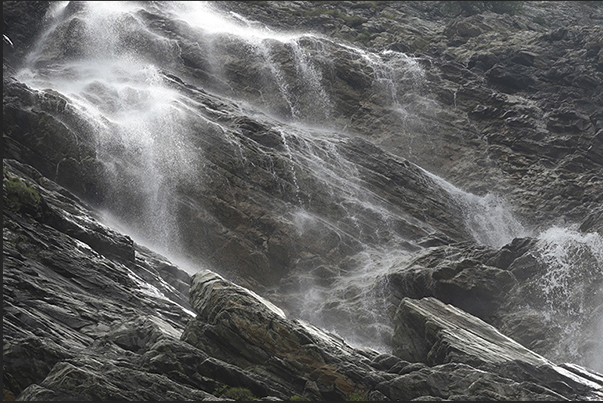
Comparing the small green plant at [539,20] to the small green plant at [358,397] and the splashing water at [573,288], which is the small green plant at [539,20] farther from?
the small green plant at [358,397]

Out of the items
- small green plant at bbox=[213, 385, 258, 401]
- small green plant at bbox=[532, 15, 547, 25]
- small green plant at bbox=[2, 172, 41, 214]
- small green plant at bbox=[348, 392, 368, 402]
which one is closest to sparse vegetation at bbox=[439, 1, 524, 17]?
small green plant at bbox=[532, 15, 547, 25]

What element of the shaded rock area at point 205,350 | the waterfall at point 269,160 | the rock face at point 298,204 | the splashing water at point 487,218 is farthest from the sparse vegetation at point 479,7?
→ the shaded rock area at point 205,350

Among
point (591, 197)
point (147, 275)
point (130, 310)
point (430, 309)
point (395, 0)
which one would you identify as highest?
point (395, 0)

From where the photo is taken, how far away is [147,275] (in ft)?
76.0

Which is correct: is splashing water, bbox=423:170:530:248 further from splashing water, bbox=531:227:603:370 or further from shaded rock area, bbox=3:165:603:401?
shaded rock area, bbox=3:165:603:401

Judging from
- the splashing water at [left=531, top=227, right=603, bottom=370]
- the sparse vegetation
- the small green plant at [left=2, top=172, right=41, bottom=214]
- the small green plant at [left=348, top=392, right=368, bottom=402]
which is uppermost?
the sparse vegetation

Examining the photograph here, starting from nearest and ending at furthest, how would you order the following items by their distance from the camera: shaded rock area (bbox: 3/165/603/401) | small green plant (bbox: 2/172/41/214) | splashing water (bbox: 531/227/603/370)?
shaded rock area (bbox: 3/165/603/401)
small green plant (bbox: 2/172/41/214)
splashing water (bbox: 531/227/603/370)

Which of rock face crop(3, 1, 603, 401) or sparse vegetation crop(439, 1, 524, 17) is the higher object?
sparse vegetation crop(439, 1, 524, 17)

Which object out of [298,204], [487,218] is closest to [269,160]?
[298,204]

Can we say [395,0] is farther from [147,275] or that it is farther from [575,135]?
[147,275]

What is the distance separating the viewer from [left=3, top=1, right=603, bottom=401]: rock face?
1531 centimetres

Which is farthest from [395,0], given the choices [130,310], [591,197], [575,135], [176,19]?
[130,310]

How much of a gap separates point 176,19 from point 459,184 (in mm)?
28810

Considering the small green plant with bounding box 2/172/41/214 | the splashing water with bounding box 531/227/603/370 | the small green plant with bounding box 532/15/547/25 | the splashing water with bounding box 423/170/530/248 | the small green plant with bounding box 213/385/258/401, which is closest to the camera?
the small green plant with bounding box 213/385/258/401
